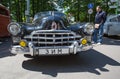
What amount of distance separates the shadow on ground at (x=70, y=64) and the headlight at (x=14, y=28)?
911mm

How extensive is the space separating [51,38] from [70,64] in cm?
97

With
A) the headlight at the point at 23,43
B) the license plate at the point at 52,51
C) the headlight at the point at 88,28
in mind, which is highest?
the headlight at the point at 88,28

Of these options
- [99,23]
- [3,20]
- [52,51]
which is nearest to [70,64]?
[52,51]

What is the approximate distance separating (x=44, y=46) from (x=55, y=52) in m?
0.34

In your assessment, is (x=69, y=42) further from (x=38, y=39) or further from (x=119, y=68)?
(x=119, y=68)

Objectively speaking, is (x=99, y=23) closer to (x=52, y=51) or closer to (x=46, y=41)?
(x=46, y=41)

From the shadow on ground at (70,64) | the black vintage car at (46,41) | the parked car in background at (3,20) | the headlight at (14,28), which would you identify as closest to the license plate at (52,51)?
the black vintage car at (46,41)

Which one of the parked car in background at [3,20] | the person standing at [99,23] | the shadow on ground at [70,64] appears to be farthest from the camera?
the parked car in background at [3,20]

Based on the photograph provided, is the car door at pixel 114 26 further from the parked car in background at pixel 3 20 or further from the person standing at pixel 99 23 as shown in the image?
the parked car in background at pixel 3 20

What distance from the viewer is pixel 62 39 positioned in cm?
646

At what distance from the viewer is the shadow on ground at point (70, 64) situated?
20.2 feet

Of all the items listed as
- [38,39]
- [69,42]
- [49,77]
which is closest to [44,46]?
[38,39]

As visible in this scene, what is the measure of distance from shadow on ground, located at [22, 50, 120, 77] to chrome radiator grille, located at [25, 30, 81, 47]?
23.9 inches

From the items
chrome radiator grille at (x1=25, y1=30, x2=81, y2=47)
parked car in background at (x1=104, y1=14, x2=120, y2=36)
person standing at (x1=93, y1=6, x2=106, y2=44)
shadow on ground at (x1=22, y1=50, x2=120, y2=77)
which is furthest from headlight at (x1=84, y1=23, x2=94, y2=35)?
parked car in background at (x1=104, y1=14, x2=120, y2=36)
